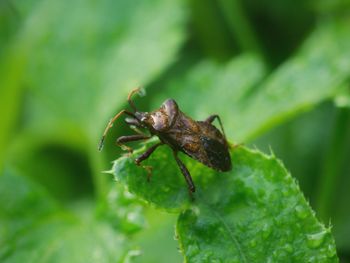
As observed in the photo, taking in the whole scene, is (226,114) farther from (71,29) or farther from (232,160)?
(71,29)

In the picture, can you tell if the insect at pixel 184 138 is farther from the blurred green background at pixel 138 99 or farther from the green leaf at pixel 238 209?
the blurred green background at pixel 138 99

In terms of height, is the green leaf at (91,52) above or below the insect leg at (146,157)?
above

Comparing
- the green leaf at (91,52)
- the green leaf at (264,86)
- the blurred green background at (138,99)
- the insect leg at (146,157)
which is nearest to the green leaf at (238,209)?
the insect leg at (146,157)

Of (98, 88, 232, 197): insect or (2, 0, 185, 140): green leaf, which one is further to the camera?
(2, 0, 185, 140): green leaf

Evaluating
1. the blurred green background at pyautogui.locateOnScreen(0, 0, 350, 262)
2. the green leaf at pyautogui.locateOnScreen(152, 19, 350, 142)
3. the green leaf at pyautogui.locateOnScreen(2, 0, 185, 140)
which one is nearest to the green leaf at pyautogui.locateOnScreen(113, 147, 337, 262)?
the blurred green background at pyautogui.locateOnScreen(0, 0, 350, 262)

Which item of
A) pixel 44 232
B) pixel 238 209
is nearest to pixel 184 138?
pixel 238 209

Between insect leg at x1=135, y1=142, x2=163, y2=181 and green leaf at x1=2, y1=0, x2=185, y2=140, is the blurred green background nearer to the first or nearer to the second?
green leaf at x1=2, y1=0, x2=185, y2=140
